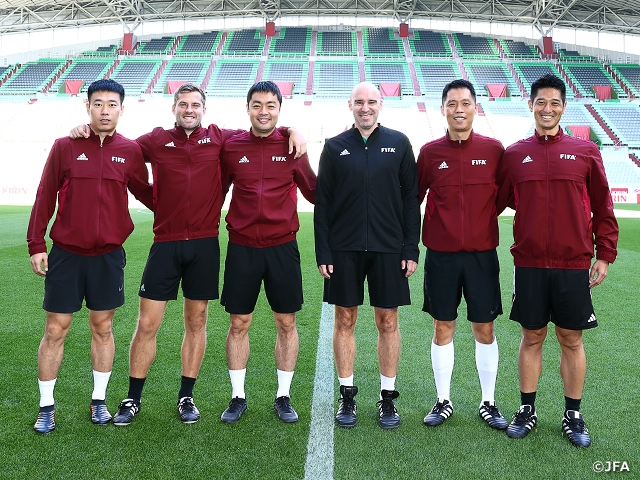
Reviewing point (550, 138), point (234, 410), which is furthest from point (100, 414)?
point (550, 138)

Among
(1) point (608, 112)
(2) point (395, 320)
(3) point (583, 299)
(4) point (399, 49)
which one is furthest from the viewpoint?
(4) point (399, 49)

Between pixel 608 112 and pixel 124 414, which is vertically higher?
pixel 608 112

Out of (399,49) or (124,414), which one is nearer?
(124,414)

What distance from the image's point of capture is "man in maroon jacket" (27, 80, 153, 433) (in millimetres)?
2986

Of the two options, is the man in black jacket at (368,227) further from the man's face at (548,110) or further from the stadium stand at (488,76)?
the stadium stand at (488,76)

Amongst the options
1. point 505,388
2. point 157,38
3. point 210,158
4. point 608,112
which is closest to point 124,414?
point 210,158

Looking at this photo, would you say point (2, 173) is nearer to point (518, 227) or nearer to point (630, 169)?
point (518, 227)

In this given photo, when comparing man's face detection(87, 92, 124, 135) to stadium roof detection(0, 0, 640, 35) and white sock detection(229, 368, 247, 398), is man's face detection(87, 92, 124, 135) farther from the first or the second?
stadium roof detection(0, 0, 640, 35)

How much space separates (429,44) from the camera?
1521 inches

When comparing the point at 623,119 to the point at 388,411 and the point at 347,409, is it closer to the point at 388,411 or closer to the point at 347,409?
the point at 388,411

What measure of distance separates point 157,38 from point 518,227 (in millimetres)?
42195

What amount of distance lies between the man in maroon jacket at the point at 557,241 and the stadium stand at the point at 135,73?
114 ft

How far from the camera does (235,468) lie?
248 cm

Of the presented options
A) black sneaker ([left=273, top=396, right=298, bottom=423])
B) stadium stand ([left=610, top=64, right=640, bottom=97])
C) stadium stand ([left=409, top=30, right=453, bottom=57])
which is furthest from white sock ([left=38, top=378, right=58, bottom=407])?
stadium stand ([left=610, top=64, right=640, bottom=97])
